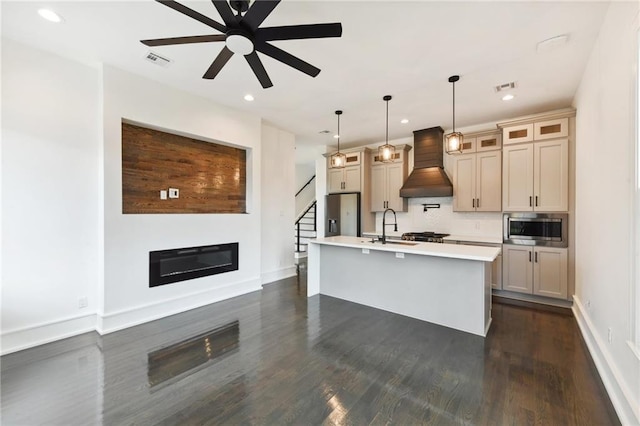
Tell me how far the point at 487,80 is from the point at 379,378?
3.62m

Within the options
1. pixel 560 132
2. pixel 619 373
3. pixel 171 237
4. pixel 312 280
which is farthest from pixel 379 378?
A: pixel 560 132

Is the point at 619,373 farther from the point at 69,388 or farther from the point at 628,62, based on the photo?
the point at 69,388

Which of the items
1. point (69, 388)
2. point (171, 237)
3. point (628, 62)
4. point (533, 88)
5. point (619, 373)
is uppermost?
point (533, 88)

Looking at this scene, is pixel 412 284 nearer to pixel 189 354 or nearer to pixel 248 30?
pixel 189 354

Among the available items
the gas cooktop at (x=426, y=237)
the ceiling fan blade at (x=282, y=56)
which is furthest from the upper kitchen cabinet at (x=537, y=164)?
the ceiling fan blade at (x=282, y=56)

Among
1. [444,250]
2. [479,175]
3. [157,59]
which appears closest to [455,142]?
[444,250]

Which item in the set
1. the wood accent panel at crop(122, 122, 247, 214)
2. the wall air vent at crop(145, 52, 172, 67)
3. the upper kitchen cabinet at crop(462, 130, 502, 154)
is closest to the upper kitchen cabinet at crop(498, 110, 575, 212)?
the upper kitchen cabinet at crop(462, 130, 502, 154)

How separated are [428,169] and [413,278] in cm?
270

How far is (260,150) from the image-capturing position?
4945 millimetres

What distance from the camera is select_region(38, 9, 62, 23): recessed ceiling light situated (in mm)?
2299

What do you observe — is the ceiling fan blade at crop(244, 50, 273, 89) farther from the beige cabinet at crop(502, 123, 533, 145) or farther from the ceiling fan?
the beige cabinet at crop(502, 123, 533, 145)

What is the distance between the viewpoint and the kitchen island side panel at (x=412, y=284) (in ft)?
10.0

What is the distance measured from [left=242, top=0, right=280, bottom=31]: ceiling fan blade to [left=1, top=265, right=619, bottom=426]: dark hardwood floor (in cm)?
268

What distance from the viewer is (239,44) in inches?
82.9
